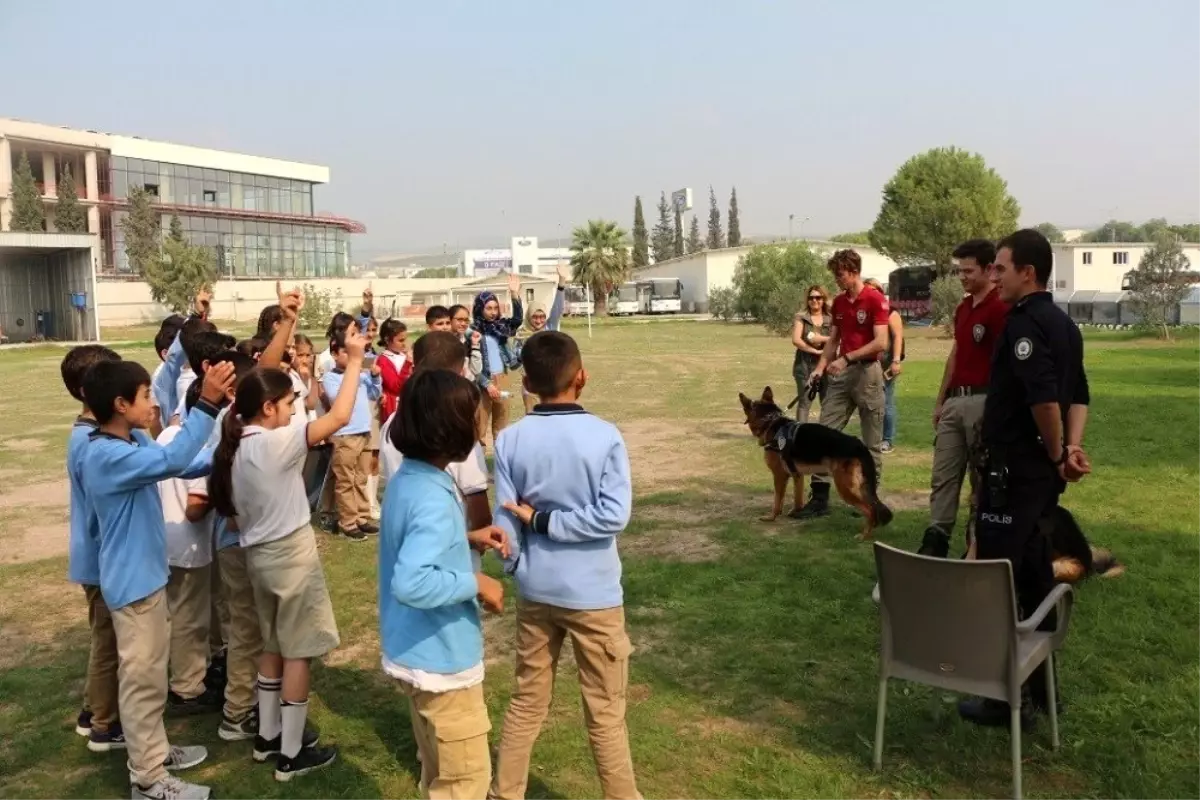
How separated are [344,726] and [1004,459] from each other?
3.03m

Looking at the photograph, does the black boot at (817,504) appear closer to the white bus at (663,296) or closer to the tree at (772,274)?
the tree at (772,274)

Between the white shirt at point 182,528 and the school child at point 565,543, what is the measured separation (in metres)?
1.70

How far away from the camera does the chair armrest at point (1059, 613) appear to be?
126 inches

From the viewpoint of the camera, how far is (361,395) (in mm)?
7859

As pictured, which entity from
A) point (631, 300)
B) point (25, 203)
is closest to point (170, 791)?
point (25, 203)

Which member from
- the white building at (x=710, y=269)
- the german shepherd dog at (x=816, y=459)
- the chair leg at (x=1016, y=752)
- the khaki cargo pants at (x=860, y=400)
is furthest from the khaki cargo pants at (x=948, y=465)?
the white building at (x=710, y=269)

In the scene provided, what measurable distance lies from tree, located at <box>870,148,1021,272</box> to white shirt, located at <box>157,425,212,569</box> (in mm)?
50964

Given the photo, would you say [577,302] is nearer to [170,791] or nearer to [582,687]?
[170,791]

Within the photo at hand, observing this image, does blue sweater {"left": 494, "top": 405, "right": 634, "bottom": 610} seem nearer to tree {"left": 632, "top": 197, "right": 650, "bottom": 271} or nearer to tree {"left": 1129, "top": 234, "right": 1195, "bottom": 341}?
tree {"left": 1129, "top": 234, "right": 1195, "bottom": 341}

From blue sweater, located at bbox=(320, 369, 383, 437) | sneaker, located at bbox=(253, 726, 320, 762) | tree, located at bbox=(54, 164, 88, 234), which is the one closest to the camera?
sneaker, located at bbox=(253, 726, 320, 762)

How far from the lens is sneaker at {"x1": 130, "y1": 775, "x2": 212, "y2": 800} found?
3.47 metres

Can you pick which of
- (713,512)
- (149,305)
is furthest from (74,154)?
(713,512)

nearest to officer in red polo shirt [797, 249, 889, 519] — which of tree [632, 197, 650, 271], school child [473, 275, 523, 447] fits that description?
school child [473, 275, 523, 447]

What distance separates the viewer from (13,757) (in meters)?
3.98
